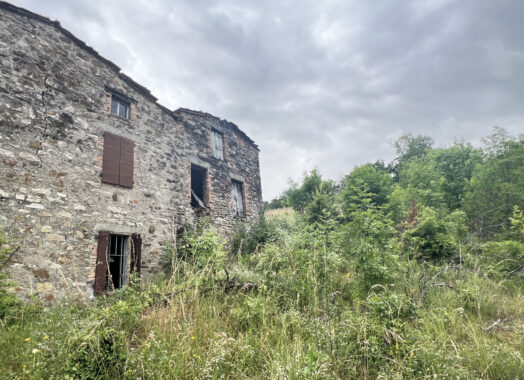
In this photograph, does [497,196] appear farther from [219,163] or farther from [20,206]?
[20,206]

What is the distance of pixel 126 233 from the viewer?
6859mm

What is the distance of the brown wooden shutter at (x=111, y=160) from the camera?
679 cm

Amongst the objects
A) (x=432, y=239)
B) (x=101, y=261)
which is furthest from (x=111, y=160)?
(x=432, y=239)

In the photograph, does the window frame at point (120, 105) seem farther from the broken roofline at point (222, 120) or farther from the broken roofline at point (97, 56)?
the broken roofline at point (222, 120)

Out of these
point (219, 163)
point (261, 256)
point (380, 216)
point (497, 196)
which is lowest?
point (261, 256)

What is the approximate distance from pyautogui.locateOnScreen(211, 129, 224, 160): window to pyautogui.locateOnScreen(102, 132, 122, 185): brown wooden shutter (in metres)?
4.07

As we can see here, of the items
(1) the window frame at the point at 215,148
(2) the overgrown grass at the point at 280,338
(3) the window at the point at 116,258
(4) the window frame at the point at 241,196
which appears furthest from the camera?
(4) the window frame at the point at 241,196

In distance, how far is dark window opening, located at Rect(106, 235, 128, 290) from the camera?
6508 mm

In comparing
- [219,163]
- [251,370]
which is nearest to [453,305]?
[251,370]

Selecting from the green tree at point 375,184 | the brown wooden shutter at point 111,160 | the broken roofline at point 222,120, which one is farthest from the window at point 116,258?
the green tree at point 375,184

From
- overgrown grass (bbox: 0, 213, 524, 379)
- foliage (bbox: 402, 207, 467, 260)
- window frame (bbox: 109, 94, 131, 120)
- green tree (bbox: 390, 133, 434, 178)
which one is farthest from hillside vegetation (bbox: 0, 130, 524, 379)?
green tree (bbox: 390, 133, 434, 178)

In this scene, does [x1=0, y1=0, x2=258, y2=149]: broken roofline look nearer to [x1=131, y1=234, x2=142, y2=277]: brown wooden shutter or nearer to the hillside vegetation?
[x1=131, y1=234, x2=142, y2=277]: brown wooden shutter

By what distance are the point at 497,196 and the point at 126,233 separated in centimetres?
1139

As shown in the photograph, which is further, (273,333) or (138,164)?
(138,164)
